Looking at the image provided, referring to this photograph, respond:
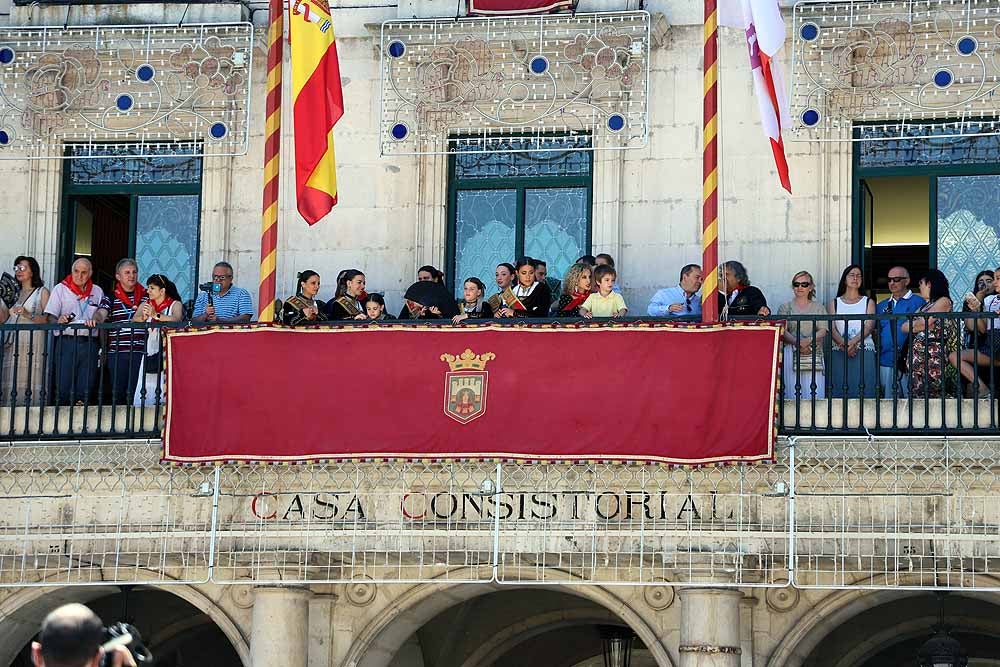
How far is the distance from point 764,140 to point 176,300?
5.28m

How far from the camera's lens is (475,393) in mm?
16094

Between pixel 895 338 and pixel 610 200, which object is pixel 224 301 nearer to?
pixel 610 200

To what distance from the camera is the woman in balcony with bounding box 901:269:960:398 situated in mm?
15648

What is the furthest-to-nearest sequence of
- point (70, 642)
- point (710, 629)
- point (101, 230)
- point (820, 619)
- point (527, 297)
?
1. point (101, 230)
2. point (527, 297)
3. point (820, 619)
4. point (710, 629)
5. point (70, 642)

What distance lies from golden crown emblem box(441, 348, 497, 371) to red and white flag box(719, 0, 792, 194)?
2.68 metres

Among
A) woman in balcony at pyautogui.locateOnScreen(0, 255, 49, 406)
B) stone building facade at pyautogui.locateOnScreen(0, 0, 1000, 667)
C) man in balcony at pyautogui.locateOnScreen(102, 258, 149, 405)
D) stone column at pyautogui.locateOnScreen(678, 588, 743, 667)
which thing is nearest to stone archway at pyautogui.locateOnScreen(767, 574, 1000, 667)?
stone building facade at pyautogui.locateOnScreen(0, 0, 1000, 667)

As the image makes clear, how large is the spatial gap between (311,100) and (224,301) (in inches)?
84.2

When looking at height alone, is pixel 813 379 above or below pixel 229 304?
below

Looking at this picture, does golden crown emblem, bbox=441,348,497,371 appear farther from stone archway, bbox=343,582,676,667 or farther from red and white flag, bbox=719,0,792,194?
red and white flag, bbox=719,0,792,194

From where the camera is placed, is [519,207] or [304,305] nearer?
[304,305]

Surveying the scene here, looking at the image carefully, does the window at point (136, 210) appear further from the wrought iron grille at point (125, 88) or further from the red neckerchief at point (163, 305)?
the red neckerchief at point (163, 305)

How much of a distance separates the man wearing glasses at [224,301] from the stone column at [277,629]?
8.06 feet

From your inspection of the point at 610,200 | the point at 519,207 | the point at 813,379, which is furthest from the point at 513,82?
the point at 813,379

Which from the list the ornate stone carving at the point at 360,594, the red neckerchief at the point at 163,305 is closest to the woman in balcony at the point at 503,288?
the ornate stone carving at the point at 360,594
